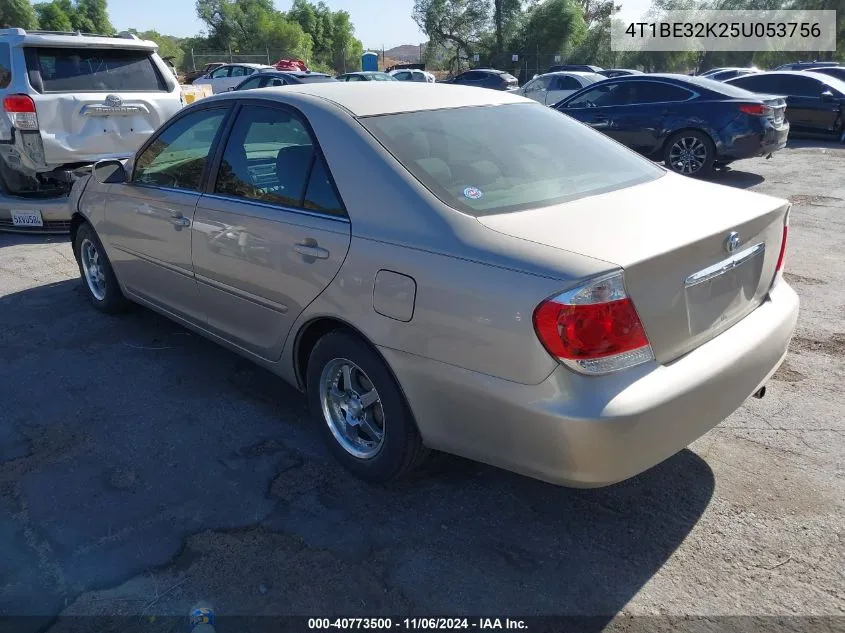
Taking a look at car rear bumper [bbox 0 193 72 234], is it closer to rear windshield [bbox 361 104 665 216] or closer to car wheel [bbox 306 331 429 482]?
car wheel [bbox 306 331 429 482]

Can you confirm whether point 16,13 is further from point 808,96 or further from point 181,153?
point 181,153

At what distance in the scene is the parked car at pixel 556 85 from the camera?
797 inches

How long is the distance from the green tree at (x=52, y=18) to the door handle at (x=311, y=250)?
72.8 meters

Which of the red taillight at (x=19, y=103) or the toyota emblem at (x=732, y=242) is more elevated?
the red taillight at (x=19, y=103)

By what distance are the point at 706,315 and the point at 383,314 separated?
4.00 feet

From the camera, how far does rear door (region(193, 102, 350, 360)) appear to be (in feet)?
9.89

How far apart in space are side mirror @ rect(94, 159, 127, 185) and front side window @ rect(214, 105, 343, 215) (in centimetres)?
126

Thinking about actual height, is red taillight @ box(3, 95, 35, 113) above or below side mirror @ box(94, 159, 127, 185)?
above

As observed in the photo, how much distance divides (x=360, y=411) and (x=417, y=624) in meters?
1.02

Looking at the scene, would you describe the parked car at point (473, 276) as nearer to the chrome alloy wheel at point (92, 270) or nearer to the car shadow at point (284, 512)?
the car shadow at point (284, 512)

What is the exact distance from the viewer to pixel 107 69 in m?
7.62

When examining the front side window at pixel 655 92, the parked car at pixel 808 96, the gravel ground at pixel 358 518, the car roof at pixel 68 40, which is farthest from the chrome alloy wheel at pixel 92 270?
the parked car at pixel 808 96

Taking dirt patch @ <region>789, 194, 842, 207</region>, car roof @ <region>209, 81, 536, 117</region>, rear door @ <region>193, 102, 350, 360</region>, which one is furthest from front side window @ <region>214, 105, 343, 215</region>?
dirt patch @ <region>789, 194, 842, 207</region>

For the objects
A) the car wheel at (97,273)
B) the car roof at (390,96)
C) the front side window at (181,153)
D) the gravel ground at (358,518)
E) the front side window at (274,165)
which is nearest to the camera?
the gravel ground at (358,518)
